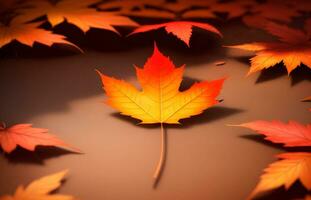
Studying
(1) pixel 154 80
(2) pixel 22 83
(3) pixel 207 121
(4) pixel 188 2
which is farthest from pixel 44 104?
(4) pixel 188 2

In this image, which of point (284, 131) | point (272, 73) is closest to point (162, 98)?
point (284, 131)

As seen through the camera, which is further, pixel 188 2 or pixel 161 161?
pixel 188 2

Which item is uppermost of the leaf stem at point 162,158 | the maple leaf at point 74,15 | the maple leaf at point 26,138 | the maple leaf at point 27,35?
the maple leaf at point 74,15

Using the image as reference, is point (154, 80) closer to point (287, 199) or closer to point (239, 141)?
point (239, 141)

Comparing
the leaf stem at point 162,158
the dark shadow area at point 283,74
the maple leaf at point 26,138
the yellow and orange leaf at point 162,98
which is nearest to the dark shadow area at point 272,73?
the dark shadow area at point 283,74

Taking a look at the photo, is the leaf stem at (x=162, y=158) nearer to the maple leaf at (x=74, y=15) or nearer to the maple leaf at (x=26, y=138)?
the maple leaf at (x=26, y=138)

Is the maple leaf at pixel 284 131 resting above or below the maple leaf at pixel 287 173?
above
